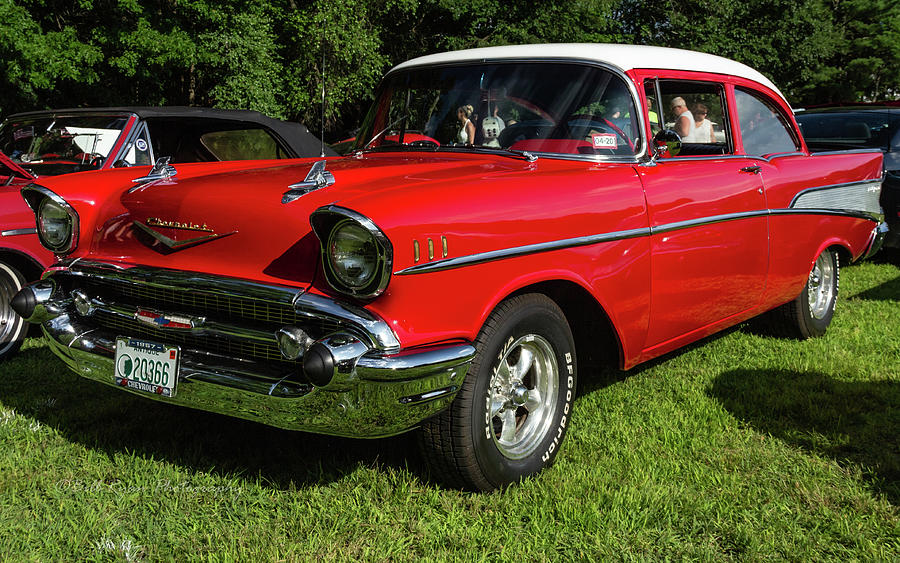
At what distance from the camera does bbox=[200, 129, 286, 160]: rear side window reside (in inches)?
229

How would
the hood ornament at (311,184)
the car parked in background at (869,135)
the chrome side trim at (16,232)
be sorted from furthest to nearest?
1. the car parked in background at (869,135)
2. the chrome side trim at (16,232)
3. the hood ornament at (311,184)

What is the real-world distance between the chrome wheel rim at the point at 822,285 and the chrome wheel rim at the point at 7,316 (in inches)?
200

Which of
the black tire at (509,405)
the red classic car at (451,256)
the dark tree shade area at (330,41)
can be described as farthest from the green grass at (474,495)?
the dark tree shade area at (330,41)

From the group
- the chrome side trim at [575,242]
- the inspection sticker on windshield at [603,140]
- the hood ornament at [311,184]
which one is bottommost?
the chrome side trim at [575,242]

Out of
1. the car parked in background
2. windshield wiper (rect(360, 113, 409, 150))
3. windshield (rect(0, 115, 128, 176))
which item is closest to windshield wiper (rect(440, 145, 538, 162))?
windshield wiper (rect(360, 113, 409, 150))

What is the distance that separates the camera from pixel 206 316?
2.77 metres

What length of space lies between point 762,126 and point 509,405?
266 centimetres

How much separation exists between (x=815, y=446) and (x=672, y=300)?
2.89 ft

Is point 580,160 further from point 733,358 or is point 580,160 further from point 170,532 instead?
point 170,532

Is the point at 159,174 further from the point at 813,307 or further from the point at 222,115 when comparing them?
the point at 813,307

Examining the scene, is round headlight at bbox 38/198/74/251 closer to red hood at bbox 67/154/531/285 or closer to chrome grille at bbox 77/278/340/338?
red hood at bbox 67/154/531/285

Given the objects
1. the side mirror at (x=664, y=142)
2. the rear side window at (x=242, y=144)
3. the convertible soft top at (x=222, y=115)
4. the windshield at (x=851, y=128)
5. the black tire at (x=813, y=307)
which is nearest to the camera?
the side mirror at (x=664, y=142)

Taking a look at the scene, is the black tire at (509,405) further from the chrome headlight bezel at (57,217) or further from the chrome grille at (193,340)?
the chrome headlight bezel at (57,217)

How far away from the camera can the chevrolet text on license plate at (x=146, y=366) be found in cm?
276
